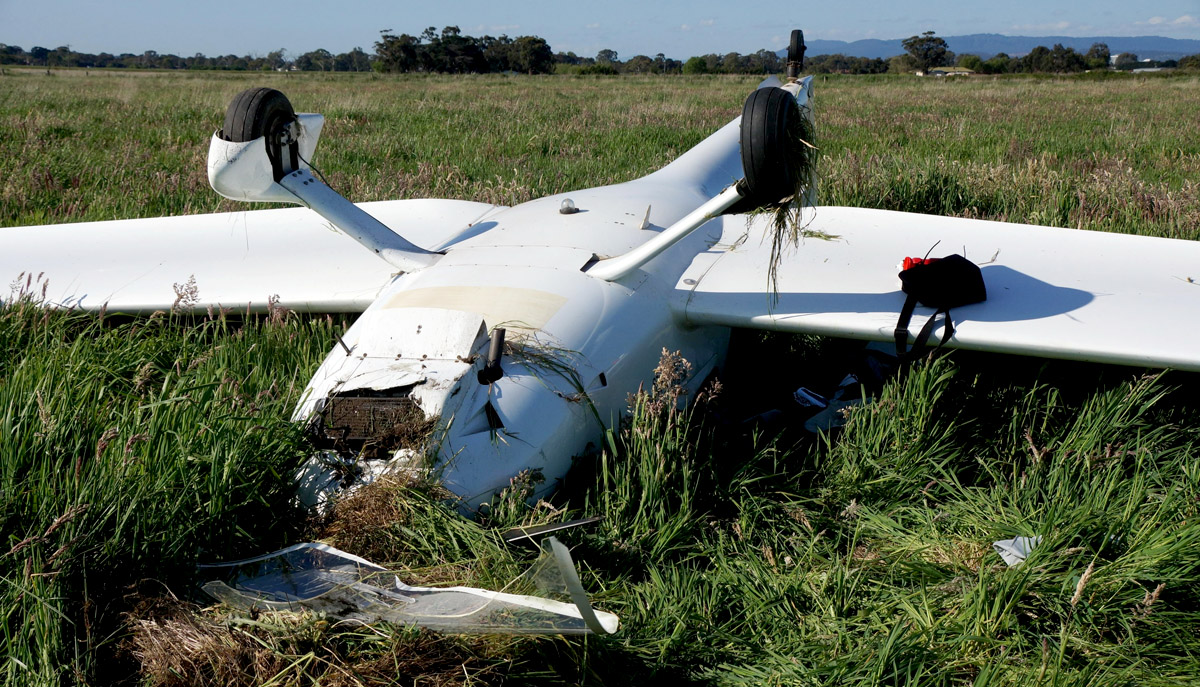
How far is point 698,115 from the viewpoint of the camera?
17359mm

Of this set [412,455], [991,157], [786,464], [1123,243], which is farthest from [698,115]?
[412,455]

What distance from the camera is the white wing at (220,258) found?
176 inches

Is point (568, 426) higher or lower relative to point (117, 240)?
lower

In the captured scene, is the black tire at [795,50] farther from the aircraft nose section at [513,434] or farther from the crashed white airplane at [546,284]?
the aircraft nose section at [513,434]

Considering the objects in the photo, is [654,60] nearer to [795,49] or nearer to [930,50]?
[930,50]

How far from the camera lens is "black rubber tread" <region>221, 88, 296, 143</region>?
12.5 feet

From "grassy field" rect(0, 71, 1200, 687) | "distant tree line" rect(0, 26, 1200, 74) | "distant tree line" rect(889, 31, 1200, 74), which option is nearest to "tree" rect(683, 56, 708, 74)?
"distant tree line" rect(0, 26, 1200, 74)

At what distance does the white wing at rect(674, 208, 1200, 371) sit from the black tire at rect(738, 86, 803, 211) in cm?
77

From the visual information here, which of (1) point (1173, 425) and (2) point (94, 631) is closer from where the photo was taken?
(2) point (94, 631)

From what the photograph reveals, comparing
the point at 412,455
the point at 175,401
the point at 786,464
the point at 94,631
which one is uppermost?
the point at 175,401

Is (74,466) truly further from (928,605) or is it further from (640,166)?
(640,166)

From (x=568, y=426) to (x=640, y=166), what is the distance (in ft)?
26.0

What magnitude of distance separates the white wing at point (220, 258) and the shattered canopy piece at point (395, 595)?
2.09 metres

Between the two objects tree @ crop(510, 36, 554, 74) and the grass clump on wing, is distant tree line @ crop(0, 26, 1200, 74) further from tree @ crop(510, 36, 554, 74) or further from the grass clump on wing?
the grass clump on wing
